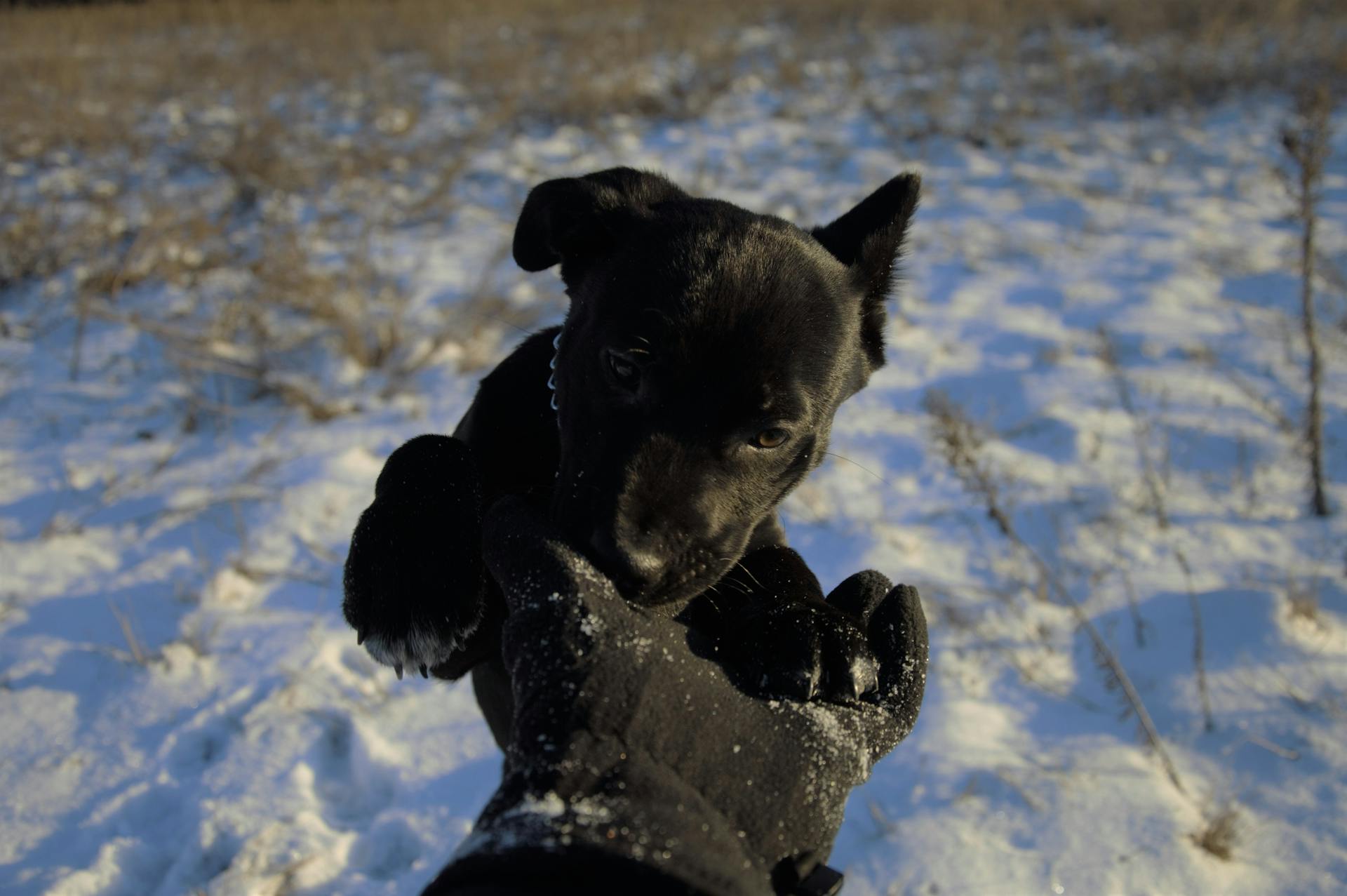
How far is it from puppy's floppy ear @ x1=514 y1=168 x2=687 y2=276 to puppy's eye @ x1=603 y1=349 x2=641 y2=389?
1.30ft

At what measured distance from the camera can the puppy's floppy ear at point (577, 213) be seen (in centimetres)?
193

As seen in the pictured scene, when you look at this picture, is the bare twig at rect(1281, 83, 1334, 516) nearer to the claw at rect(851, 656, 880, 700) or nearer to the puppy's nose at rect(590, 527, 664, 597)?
the claw at rect(851, 656, 880, 700)

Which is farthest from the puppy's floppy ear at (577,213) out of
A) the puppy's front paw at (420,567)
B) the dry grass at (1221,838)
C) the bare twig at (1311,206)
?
the bare twig at (1311,206)

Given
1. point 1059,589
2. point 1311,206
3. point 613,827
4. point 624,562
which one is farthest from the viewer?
point 1311,206

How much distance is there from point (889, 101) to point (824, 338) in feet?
26.3

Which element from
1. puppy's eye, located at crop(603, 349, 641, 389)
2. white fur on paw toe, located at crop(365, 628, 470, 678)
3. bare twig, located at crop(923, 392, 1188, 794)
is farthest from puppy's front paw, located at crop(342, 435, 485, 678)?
bare twig, located at crop(923, 392, 1188, 794)

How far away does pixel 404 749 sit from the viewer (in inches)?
105

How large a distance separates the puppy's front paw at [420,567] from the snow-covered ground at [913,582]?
1.12 metres

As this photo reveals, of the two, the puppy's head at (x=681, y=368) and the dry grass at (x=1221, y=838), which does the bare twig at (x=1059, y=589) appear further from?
the puppy's head at (x=681, y=368)

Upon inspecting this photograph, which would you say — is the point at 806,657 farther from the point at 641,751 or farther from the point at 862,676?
the point at 641,751

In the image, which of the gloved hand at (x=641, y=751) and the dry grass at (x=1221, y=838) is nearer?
the gloved hand at (x=641, y=751)

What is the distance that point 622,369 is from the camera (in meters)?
1.65

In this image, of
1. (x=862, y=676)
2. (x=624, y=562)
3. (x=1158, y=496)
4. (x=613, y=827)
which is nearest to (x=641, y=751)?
(x=613, y=827)

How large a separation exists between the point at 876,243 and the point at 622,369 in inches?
31.7
